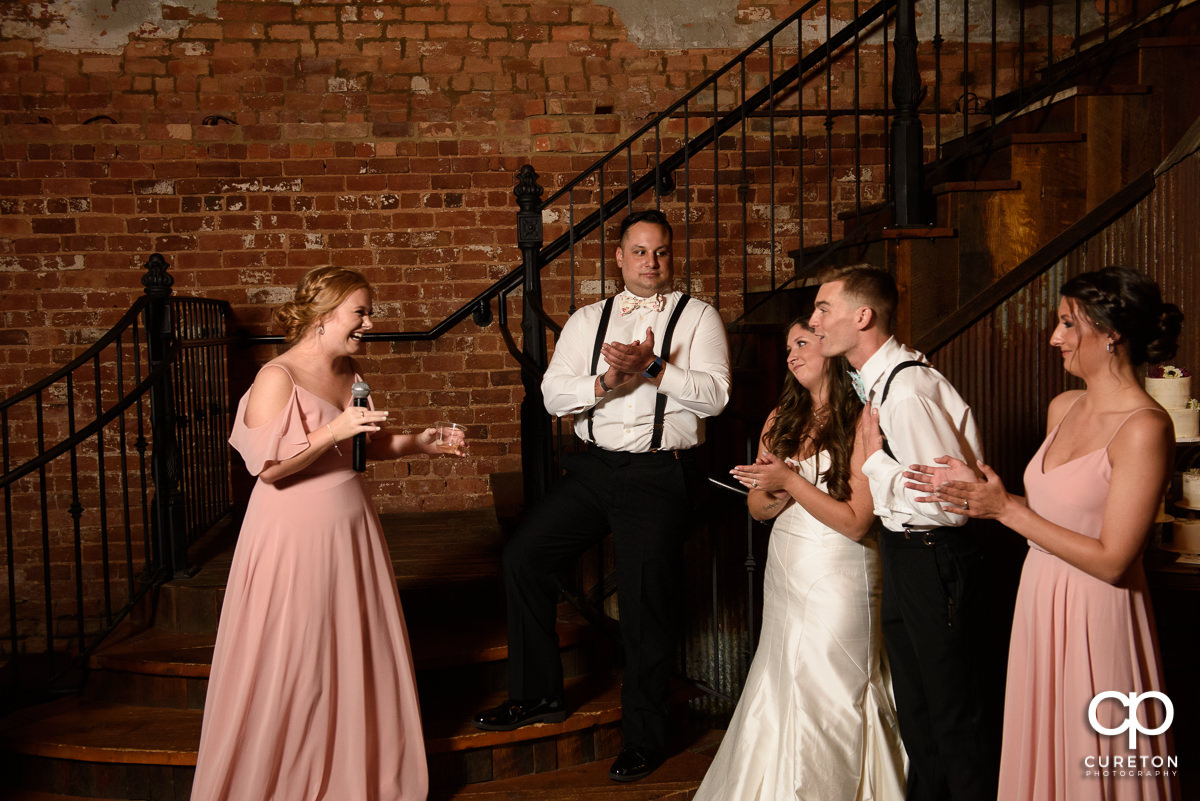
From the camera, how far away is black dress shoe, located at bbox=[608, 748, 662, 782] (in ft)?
9.50

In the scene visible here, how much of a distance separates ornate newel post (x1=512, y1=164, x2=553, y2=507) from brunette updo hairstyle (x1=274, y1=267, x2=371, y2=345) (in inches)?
37.0

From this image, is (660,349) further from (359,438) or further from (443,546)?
(443,546)

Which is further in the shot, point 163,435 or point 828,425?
point 163,435

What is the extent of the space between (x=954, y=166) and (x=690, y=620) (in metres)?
2.34

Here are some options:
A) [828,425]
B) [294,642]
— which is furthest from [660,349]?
[294,642]

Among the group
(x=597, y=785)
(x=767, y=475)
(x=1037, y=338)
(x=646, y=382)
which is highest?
(x=1037, y=338)

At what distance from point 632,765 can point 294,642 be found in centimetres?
102

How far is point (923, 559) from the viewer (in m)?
2.25

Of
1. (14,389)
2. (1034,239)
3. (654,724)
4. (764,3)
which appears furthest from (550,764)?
(764,3)

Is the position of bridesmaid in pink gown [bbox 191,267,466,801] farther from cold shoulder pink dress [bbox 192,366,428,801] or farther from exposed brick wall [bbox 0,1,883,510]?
exposed brick wall [bbox 0,1,883,510]

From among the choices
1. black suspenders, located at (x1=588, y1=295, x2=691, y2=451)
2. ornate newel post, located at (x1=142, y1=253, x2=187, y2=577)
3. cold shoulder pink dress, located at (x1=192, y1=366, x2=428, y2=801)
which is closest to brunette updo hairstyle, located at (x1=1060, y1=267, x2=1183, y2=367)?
black suspenders, located at (x1=588, y1=295, x2=691, y2=451)

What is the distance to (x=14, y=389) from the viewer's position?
196 inches

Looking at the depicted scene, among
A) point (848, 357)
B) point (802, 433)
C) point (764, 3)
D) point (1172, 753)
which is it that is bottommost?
point (1172, 753)

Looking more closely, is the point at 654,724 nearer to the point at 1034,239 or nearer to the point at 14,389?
the point at 1034,239
